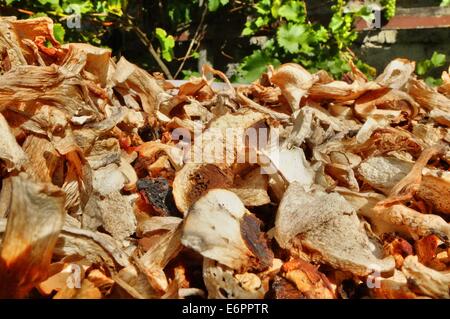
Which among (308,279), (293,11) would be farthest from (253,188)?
(293,11)

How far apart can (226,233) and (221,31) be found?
10.2 ft

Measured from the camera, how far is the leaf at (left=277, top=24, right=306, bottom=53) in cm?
318

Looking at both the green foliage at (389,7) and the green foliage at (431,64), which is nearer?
the green foliage at (431,64)

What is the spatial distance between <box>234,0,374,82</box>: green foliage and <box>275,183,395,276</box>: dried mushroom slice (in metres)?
2.40

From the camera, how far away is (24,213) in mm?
586

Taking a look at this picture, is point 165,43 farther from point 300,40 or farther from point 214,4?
point 300,40

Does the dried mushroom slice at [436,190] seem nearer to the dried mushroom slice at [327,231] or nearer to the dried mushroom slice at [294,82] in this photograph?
the dried mushroom slice at [327,231]

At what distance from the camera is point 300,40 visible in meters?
3.20

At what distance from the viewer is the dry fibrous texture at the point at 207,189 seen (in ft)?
2.22

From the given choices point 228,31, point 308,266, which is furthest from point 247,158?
point 228,31

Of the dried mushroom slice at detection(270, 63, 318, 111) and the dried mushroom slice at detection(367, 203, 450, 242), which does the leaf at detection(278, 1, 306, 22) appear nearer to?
the dried mushroom slice at detection(270, 63, 318, 111)

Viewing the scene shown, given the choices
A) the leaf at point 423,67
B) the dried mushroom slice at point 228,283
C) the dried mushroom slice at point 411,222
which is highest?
the dried mushroom slice at point 228,283

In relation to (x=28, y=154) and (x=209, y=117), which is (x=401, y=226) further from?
(x=28, y=154)

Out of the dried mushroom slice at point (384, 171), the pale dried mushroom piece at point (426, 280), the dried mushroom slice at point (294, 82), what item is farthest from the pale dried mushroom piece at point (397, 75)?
the pale dried mushroom piece at point (426, 280)
